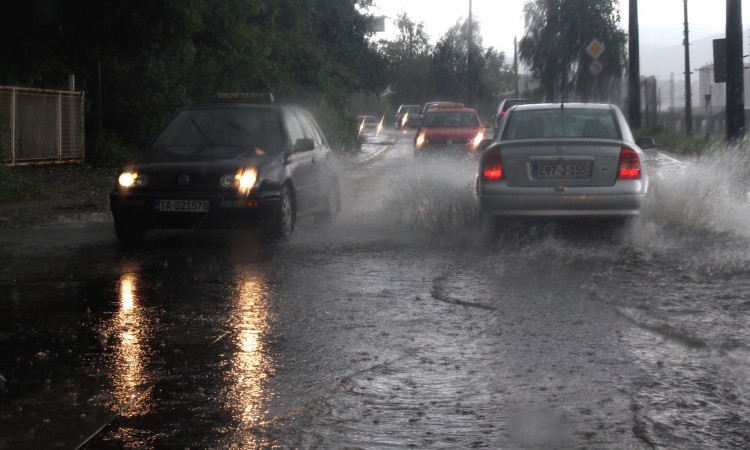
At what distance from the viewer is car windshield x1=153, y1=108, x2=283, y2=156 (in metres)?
12.6

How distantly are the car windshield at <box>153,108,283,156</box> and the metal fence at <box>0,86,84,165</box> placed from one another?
9128 millimetres

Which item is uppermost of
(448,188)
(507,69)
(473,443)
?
(507,69)

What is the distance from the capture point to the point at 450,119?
2809cm

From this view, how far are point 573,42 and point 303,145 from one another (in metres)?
39.4

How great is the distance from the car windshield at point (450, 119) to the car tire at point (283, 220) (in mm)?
15263

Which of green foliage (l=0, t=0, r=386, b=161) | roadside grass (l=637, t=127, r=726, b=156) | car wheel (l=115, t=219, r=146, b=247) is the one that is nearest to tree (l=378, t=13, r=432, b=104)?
roadside grass (l=637, t=127, r=726, b=156)

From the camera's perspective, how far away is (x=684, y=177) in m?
14.6

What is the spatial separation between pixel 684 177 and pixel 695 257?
424 centimetres

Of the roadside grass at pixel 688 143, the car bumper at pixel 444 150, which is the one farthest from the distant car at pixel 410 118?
the car bumper at pixel 444 150

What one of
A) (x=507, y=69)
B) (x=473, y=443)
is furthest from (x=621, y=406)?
(x=507, y=69)

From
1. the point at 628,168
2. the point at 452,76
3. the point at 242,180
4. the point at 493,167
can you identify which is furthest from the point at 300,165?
the point at 452,76

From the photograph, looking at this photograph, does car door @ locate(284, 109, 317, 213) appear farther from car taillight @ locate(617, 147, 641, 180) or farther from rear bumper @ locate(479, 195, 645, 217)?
car taillight @ locate(617, 147, 641, 180)

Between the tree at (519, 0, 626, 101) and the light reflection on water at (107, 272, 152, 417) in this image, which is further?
the tree at (519, 0, 626, 101)

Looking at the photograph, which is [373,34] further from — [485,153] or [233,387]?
[233,387]
